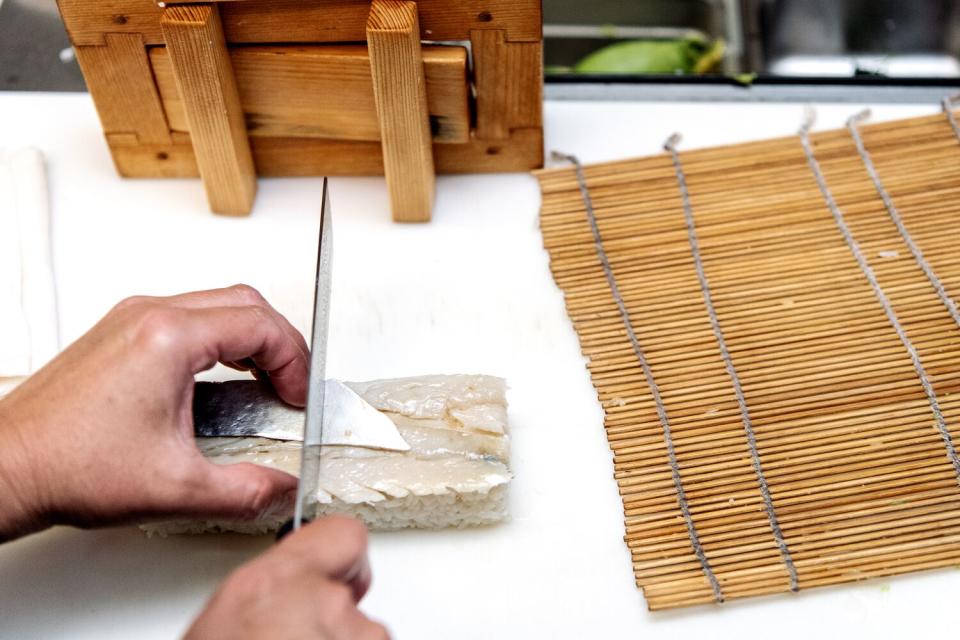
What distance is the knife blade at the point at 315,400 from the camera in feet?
3.75

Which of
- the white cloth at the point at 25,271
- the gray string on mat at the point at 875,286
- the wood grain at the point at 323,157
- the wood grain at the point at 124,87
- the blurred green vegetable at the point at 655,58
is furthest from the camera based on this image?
the blurred green vegetable at the point at 655,58

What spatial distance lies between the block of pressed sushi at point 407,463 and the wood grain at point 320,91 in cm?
50

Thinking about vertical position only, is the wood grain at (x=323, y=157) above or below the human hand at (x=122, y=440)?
above

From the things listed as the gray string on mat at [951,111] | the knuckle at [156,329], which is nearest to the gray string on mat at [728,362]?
the gray string on mat at [951,111]

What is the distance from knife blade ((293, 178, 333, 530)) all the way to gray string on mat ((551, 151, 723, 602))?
46 cm

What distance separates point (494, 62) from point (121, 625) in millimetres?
984

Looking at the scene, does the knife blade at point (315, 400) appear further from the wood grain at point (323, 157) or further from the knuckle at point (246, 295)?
the wood grain at point (323, 157)

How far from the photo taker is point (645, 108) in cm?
188

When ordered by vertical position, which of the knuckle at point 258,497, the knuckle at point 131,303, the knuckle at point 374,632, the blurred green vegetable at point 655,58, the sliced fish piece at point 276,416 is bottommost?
the knuckle at point 374,632

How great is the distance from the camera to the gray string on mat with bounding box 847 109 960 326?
1.54 meters

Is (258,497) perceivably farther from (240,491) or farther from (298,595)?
(298,595)

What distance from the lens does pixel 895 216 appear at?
5.39ft

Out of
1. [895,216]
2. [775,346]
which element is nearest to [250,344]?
[775,346]

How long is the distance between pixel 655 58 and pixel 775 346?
802 millimetres
